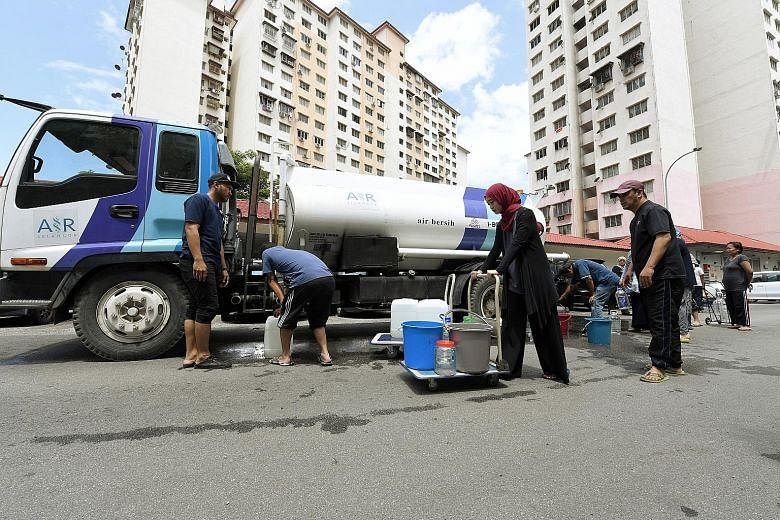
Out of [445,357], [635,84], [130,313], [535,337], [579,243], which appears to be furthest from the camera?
[635,84]

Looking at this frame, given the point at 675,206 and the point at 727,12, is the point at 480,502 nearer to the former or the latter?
the point at 675,206

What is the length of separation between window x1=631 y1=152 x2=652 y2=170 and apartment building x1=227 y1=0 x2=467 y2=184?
29.6 metres

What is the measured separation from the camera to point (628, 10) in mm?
36312

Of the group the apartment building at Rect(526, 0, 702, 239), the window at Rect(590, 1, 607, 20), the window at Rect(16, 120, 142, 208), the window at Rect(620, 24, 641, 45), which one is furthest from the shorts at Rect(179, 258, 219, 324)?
the window at Rect(590, 1, 607, 20)

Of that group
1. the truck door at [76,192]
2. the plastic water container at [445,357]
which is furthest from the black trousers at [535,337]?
the truck door at [76,192]

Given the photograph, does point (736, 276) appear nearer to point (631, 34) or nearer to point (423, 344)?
point (423, 344)

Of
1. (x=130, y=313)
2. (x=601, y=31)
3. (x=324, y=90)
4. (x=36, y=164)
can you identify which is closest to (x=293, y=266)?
(x=130, y=313)

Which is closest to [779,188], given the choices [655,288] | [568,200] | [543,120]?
[568,200]

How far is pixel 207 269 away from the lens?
3838 millimetres

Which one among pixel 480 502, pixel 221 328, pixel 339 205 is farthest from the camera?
pixel 221 328

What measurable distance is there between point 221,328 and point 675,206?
3767cm

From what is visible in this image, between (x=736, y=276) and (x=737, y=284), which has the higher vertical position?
(x=736, y=276)

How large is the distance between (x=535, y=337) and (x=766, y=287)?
22337mm

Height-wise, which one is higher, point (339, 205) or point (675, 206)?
point (675, 206)
